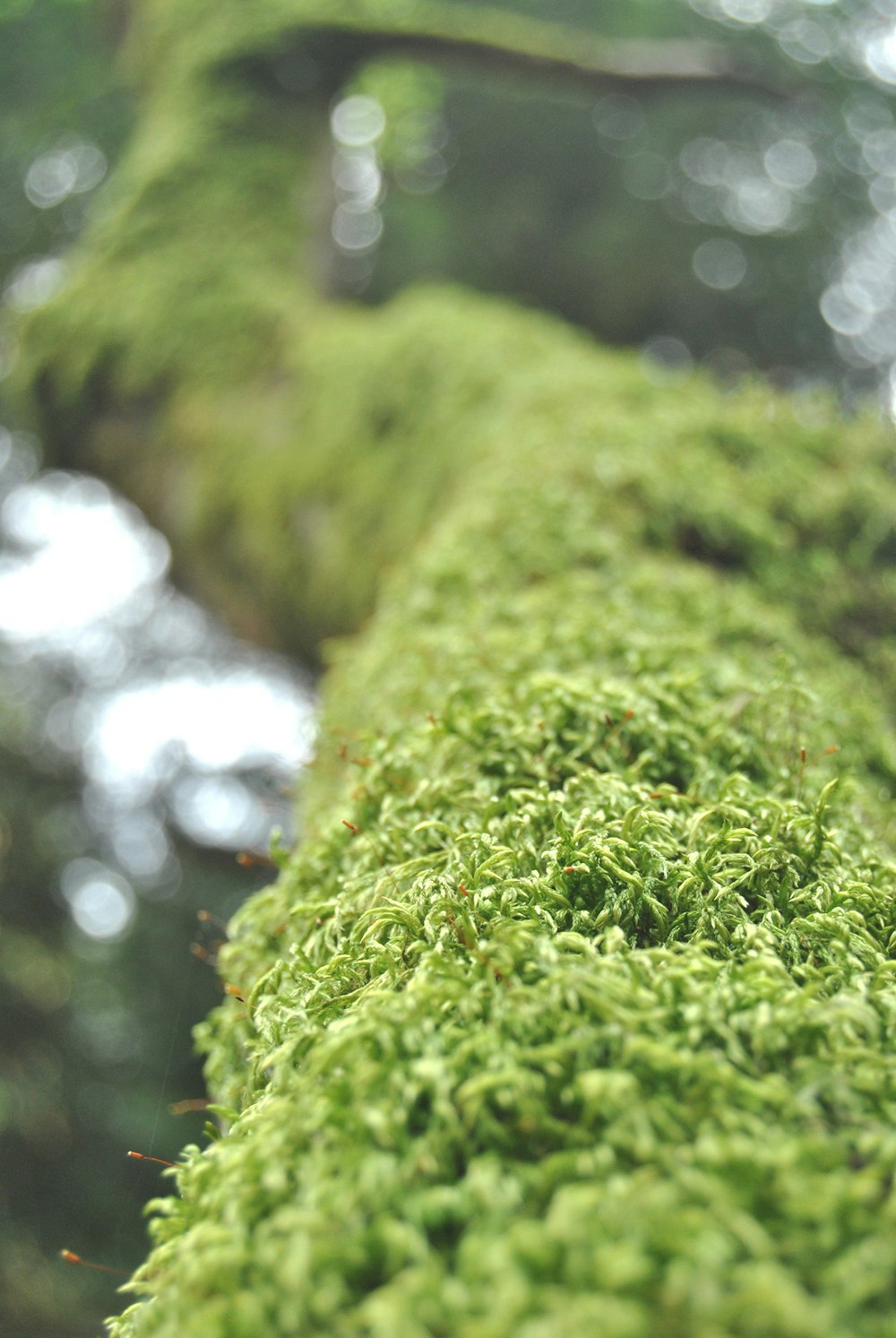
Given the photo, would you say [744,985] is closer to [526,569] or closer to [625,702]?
[625,702]

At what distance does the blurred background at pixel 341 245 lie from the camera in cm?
881

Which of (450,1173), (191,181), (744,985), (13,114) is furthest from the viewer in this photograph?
(13,114)

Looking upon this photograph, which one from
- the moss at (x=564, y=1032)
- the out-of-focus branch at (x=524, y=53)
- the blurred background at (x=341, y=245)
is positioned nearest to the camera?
the moss at (x=564, y=1032)

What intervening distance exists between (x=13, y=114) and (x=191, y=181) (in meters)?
3.78

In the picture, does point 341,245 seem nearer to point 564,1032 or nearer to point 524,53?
point 524,53

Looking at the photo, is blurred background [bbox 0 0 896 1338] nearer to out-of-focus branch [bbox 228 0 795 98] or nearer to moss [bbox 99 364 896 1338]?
out-of-focus branch [bbox 228 0 795 98]

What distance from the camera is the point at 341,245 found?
923cm

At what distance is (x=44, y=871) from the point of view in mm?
9852

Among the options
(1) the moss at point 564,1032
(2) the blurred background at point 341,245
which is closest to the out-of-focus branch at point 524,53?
(2) the blurred background at point 341,245

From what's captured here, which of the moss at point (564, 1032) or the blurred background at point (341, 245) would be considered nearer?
the moss at point (564, 1032)

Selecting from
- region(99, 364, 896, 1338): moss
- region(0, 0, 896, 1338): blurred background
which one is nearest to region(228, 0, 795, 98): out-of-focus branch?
region(0, 0, 896, 1338): blurred background

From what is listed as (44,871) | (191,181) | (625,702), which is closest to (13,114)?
(191,181)

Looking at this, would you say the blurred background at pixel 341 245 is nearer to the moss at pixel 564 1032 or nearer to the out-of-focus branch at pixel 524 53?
the out-of-focus branch at pixel 524 53

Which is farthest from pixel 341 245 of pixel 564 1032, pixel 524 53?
pixel 564 1032
